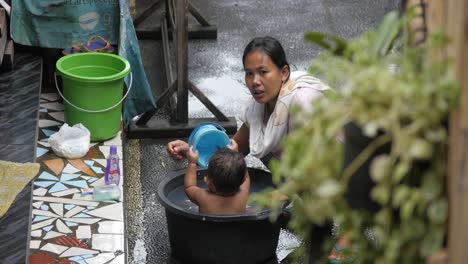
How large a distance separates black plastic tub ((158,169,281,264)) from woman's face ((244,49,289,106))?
74cm

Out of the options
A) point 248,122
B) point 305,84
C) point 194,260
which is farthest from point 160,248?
point 305,84

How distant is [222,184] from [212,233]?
1.17ft

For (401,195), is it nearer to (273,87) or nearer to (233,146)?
(273,87)

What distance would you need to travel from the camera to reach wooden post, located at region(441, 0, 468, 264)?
161cm

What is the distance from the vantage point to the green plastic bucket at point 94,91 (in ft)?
22.9

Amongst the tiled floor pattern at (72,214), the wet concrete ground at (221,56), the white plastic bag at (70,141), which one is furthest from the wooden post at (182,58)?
the white plastic bag at (70,141)

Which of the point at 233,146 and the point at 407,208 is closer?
the point at 407,208

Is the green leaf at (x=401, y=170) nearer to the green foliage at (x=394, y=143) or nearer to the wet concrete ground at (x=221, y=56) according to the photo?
the green foliage at (x=394, y=143)

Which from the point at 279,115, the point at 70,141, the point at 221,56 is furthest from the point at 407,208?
the point at 221,56

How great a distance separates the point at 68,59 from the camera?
7.36m

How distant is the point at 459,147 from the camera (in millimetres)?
1647

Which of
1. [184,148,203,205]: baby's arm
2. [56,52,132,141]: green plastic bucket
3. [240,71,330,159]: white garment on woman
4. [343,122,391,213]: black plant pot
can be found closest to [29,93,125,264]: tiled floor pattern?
[56,52,132,141]: green plastic bucket

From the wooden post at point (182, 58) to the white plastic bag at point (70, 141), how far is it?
0.96 meters

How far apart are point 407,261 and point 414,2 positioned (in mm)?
645
